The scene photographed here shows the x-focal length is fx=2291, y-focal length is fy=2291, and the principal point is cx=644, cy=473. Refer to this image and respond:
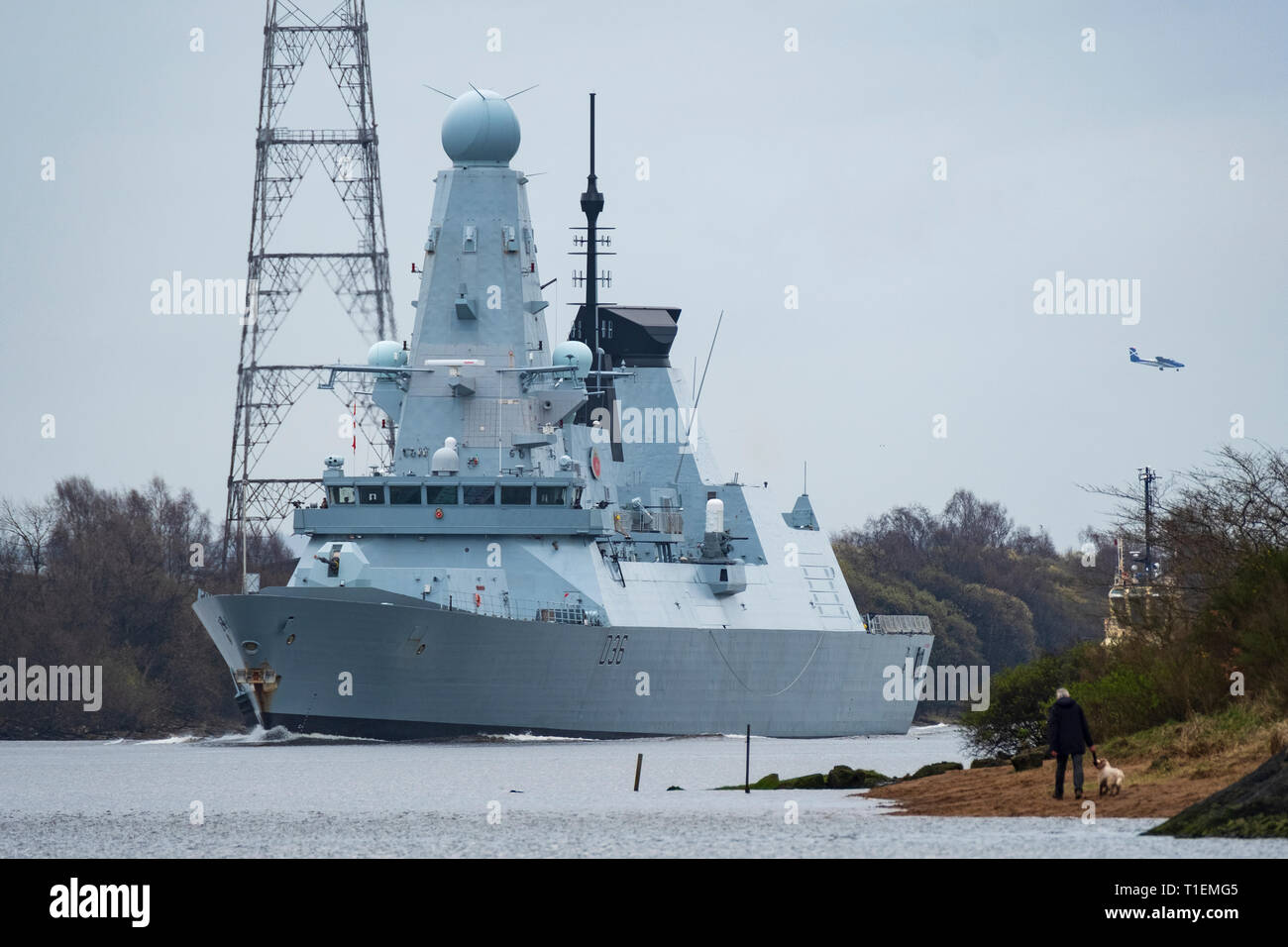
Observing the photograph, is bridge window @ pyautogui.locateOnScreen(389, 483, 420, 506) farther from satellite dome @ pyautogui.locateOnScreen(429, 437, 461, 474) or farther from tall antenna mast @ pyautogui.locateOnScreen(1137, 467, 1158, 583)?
tall antenna mast @ pyautogui.locateOnScreen(1137, 467, 1158, 583)

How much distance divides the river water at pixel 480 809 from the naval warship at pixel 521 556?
136 cm

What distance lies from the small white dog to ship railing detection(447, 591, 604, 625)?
76.5ft

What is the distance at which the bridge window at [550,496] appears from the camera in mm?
51375

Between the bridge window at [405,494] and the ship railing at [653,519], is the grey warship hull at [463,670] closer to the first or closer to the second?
the ship railing at [653,519]

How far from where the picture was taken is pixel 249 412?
64.8m

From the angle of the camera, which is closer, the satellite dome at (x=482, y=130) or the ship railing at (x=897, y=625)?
the satellite dome at (x=482, y=130)

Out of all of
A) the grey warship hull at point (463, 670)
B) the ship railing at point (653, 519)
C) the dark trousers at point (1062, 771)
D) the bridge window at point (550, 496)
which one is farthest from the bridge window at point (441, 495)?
the dark trousers at point (1062, 771)

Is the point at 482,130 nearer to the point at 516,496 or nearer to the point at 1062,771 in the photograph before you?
the point at 516,496

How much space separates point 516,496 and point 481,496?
827 mm

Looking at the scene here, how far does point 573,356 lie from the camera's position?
54281mm

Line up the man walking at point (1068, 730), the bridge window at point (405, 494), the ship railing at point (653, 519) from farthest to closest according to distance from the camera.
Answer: the ship railing at point (653, 519), the bridge window at point (405, 494), the man walking at point (1068, 730)
